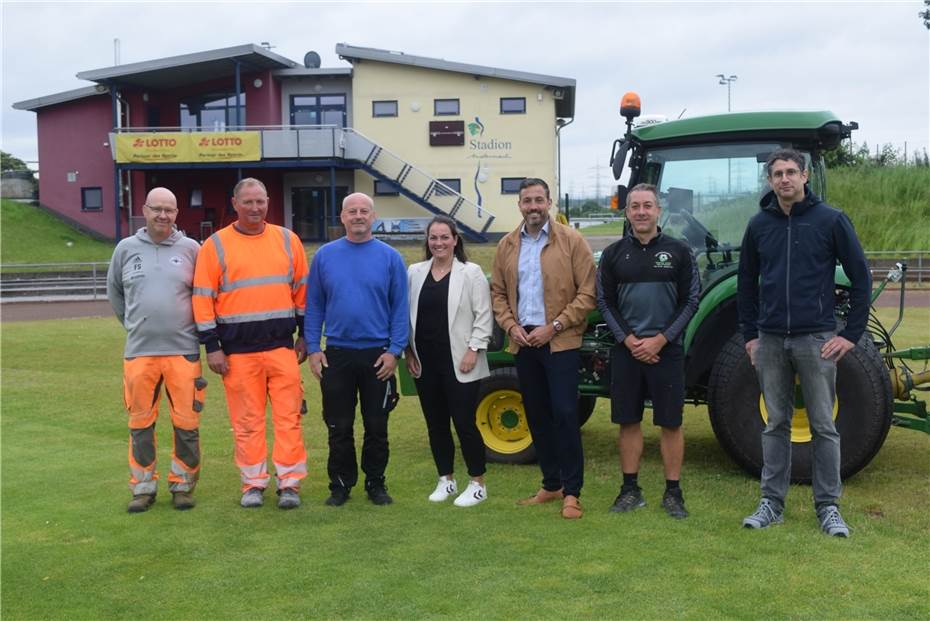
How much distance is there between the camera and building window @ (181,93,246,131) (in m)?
32.6

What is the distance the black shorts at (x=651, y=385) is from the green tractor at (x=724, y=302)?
2.31 feet

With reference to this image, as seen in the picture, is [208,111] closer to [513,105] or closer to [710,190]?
[513,105]

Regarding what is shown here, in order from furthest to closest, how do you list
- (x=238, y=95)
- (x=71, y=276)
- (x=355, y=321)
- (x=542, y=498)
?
(x=238, y=95), (x=71, y=276), (x=542, y=498), (x=355, y=321)

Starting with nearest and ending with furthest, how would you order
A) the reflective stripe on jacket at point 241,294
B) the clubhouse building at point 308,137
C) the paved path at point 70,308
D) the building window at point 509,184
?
the reflective stripe on jacket at point 241,294 → the paved path at point 70,308 → the clubhouse building at point 308,137 → the building window at point 509,184

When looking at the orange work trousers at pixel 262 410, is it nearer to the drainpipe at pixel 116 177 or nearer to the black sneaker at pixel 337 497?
the black sneaker at pixel 337 497

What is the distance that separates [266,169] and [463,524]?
90.1 ft

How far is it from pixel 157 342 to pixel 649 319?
109 inches

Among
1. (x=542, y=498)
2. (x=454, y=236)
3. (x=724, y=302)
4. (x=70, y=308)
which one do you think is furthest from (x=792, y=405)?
(x=70, y=308)

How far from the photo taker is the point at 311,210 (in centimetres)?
3209

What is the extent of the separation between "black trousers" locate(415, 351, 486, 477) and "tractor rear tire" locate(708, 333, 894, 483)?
4.86 ft

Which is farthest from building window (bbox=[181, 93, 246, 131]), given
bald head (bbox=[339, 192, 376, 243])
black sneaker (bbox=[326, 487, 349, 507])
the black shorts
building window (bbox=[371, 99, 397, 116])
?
the black shorts

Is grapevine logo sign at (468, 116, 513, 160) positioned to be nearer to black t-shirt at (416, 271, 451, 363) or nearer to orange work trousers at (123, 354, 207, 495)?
black t-shirt at (416, 271, 451, 363)

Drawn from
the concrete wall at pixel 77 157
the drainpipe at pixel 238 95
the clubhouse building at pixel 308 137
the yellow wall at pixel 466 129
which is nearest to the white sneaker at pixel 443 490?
the clubhouse building at pixel 308 137

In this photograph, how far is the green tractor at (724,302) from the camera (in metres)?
5.64
